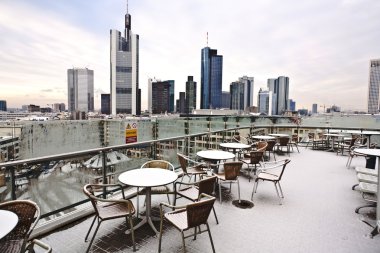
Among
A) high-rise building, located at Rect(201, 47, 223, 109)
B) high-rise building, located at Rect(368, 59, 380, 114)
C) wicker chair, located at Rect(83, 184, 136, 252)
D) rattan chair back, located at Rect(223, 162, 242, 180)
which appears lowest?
wicker chair, located at Rect(83, 184, 136, 252)

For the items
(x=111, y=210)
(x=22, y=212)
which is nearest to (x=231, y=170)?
(x=111, y=210)

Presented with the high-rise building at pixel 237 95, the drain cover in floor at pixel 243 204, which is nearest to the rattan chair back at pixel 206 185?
the drain cover in floor at pixel 243 204

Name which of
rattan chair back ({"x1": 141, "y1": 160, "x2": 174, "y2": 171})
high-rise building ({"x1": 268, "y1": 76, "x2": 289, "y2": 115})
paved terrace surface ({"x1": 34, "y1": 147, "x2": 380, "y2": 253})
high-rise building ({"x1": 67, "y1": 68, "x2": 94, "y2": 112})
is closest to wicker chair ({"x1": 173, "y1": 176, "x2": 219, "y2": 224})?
paved terrace surface ({"x1": 34, "y1": 147, "x2": 380, "y2": 253})

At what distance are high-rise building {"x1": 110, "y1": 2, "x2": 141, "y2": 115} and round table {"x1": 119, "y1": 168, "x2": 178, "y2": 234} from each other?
362 ft

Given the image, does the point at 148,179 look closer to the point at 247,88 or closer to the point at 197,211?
the point at 197,211

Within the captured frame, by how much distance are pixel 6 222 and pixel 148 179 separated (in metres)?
1.61

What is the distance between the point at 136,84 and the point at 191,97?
141ft

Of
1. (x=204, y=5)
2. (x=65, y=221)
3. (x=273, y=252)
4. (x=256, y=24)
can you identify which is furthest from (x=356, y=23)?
(x=65, y=221)

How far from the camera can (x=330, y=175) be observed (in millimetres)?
6145

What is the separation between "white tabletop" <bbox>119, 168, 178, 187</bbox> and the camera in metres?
2.82

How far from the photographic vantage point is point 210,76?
142 meters

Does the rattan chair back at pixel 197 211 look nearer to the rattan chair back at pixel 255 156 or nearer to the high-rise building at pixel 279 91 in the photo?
the rattan chair back at pixel 255 156

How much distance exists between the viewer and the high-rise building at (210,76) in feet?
461

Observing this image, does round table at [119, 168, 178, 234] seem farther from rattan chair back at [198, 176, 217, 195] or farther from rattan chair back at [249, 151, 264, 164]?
rattan chair back at [249, 151, 264, 164]
